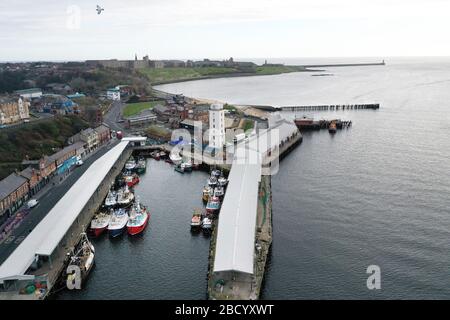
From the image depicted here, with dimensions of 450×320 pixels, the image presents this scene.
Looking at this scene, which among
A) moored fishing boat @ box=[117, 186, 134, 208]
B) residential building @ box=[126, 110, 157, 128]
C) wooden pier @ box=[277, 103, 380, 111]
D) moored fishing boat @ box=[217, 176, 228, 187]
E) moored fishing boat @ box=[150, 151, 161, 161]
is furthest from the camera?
wooden pier @ box=[277, 103, 380, 111]

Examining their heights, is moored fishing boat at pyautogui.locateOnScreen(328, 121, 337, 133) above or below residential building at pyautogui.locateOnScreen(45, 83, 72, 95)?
below

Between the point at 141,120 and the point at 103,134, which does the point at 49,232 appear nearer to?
the point at 103,134

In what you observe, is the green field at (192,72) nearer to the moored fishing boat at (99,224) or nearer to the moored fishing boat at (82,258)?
the moored fishing boat at (99,224)

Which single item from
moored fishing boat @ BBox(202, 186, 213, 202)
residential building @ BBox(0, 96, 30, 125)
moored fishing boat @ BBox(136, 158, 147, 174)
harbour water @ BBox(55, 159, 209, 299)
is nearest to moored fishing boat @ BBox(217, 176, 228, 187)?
moored fishing boat @ BBox(202, 186, 213, 202)

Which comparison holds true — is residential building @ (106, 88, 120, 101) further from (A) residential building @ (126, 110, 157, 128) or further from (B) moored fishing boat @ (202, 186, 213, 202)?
(B) moored fishing boat @ (202, 186, 213, 202)

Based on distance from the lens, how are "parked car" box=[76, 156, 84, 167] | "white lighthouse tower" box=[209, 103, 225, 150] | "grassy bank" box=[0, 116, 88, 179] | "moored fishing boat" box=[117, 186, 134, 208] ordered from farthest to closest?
"white lighthouse tower" box=[209, 103, 225, 150]
"parked car" box=[76, 156, 84, 167]
"grassy bank" box=[0, 116, 88, 179]
"moored fishing boat" box=[117, 186, 134, 208]

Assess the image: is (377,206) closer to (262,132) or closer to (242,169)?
(242,169)
